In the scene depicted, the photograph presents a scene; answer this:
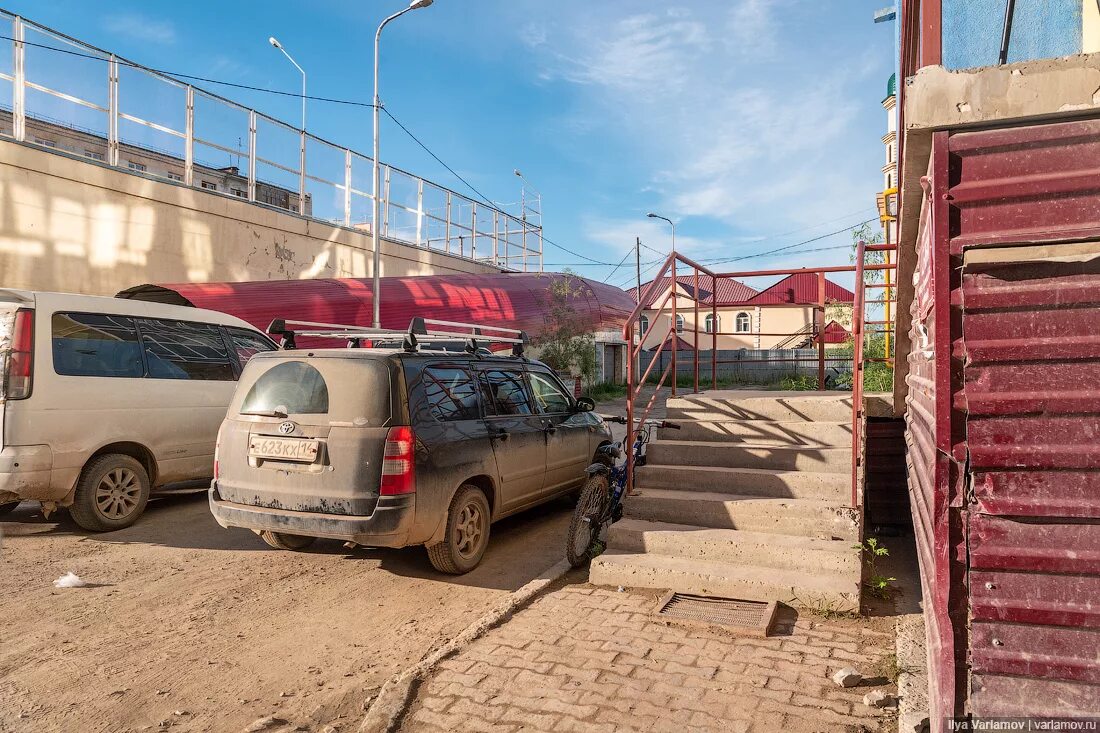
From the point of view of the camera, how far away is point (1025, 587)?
2.60 metres

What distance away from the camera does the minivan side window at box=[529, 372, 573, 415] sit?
21.7ft

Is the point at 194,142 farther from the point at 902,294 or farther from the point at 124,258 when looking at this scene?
the point at 902,294

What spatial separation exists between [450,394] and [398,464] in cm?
90

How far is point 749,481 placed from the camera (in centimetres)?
538

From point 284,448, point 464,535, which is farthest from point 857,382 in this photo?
point 284,448

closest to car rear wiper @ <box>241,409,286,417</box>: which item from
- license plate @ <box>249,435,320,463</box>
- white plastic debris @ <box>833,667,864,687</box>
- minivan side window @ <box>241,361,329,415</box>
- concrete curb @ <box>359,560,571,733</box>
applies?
minivan side window @ <box>241,361,329,415</box>

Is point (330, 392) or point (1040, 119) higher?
point (1040, 119)

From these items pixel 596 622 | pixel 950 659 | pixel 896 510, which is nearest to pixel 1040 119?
pixel 950 659

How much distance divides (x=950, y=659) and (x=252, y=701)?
3.09 metres

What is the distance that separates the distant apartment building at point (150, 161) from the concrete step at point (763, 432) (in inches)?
543

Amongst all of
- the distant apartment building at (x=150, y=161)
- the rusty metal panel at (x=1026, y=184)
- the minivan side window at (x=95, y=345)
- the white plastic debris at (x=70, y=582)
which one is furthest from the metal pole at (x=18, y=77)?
the rusty metal panel at (x=1026, y=184)

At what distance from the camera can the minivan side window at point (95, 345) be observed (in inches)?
241

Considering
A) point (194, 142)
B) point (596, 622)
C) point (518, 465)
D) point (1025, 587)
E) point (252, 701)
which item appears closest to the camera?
point (1025, 587)

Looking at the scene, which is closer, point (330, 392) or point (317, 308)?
point (330, 392)
